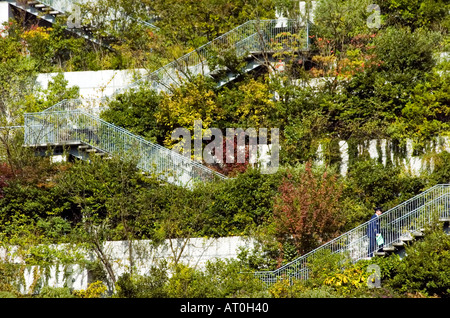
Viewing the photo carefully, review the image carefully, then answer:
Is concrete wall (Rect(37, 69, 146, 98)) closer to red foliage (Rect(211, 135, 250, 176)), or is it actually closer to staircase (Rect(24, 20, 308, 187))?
staircase (Rect(24, 20, 308, 187))

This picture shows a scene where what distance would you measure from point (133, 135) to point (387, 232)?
8.99m

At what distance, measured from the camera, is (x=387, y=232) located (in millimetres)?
23953

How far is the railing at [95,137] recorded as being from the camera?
90.3 feet

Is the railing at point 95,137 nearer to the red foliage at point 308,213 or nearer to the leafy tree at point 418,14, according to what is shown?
the red foliage at point 308,213

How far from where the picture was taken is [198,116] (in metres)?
29.6

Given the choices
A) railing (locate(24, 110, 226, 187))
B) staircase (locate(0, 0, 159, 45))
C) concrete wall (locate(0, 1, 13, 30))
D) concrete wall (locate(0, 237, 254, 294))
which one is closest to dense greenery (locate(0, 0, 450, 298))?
concrete wall (locate(0, 237, 254, 294))

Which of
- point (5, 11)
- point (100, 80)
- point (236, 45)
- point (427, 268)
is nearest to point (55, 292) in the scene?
point (427, 268)

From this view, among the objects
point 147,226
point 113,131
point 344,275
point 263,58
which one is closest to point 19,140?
point 113,131

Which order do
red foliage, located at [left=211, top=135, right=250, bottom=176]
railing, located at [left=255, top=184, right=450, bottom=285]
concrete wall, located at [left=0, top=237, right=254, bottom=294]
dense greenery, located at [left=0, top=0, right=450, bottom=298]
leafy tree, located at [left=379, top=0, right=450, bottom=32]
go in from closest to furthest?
dense greenery, located at [left=0, top=0, right=450, bottom=298]
railing, located at [left=255, top=184, right=450, bottom=285]
concrete wall, located at [left=0, top=237, right=254, bottom=294]
red foliage, located at [left=211, top=135, right=250, bottom=176]
leafy tree, located at [left=379, top=0, right=450, bottom=32]

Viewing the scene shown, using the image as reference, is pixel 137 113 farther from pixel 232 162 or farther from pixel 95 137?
pixel 232 162

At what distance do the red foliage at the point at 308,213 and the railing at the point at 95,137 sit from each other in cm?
403

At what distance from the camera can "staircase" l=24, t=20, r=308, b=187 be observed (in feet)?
89.6
